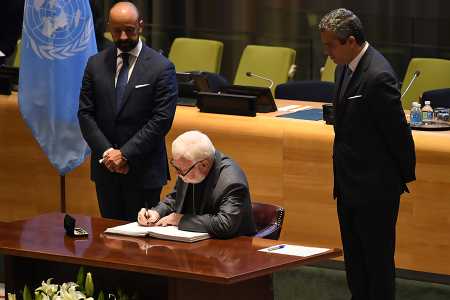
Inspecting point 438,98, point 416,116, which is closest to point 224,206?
point 416,116

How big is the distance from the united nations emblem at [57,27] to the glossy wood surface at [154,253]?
82.0 inches

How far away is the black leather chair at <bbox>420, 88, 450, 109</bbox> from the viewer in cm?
746

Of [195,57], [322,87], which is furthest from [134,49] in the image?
[195,57]

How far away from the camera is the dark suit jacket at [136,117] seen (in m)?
6.23

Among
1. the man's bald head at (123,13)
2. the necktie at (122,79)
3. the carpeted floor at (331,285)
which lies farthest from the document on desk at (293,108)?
the man's bald head at (123,13)

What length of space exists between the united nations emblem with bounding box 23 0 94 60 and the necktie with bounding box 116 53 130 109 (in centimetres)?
101

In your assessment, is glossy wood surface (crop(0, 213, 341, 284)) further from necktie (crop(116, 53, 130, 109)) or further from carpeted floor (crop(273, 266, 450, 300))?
carpeted floor (crop(273, 266, 450, 300))

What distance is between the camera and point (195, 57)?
10148mm

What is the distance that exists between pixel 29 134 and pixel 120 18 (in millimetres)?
1860

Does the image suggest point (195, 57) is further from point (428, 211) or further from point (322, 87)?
point (428, 211)

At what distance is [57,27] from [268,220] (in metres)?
2.33

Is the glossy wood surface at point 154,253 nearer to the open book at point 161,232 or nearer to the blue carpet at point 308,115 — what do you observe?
the open book at point 161,232

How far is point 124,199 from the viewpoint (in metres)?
6.37

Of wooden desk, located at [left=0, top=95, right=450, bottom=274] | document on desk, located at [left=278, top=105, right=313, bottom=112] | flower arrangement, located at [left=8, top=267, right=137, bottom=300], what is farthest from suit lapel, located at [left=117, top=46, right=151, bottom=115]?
flower arrangement, located at [left=8, top=267, right=137, bottom=300]
